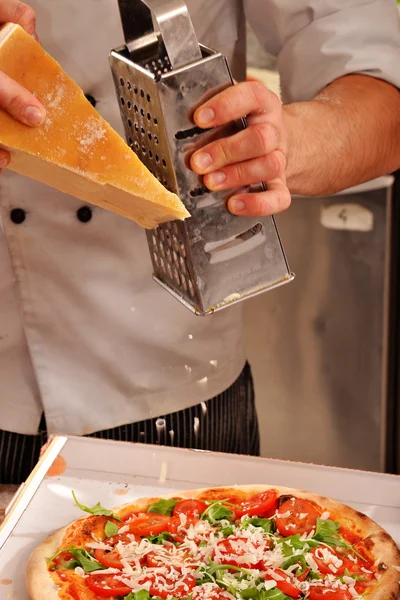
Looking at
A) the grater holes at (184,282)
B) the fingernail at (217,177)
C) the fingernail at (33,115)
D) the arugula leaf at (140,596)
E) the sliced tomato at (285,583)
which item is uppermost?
the fingernail at (33,115)

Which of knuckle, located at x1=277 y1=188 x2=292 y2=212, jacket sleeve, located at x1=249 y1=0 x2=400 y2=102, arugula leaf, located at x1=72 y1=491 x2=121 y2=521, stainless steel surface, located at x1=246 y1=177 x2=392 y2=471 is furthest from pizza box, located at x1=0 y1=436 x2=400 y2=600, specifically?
stainless steel surface, located at x1=246 y1=177 x2=392 y2=471

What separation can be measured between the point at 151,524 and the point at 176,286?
0.42 metres

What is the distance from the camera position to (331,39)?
1850 millimetres

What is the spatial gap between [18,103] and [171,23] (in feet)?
0.76

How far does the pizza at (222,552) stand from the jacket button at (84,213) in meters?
0.61

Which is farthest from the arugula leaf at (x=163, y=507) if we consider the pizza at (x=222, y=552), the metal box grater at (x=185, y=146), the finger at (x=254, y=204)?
the finger at (x=254, y=204)

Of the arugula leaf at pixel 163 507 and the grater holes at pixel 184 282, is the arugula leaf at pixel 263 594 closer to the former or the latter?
the arugula leaf at pixel 163 507

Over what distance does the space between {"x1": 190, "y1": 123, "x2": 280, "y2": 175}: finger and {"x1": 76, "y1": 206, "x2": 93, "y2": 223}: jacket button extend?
0.61 metres

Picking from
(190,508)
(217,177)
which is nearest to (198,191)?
(217,177)

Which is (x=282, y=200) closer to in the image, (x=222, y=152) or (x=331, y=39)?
(x=222, y=152)

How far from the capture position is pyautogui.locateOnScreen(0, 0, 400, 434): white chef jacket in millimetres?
1844

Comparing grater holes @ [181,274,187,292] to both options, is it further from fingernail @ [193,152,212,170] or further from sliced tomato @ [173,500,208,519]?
sliced tomato @ [173,500,208,519]

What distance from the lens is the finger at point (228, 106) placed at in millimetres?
1211

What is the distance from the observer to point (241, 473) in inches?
63.9
